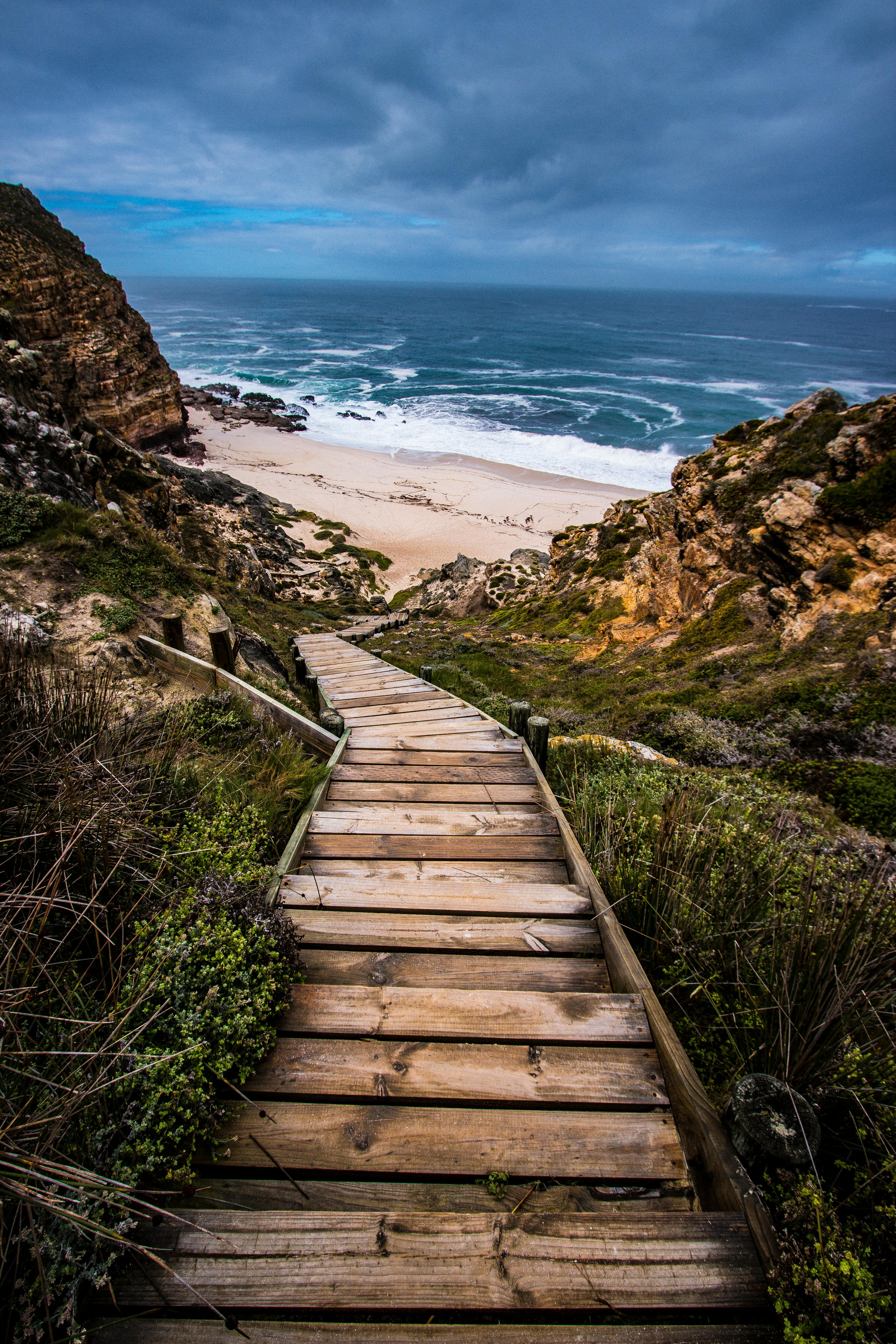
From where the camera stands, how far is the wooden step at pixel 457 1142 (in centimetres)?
193

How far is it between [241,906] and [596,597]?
486 inches

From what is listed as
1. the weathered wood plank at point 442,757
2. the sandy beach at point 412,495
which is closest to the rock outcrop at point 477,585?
the sandy beach at point 412,495

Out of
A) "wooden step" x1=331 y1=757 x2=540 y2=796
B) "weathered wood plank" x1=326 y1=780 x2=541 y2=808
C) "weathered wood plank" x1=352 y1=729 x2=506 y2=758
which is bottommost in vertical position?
"weathered wood plank" x1=352 y1=729 x2=506 y2=758

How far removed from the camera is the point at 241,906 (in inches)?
98.2

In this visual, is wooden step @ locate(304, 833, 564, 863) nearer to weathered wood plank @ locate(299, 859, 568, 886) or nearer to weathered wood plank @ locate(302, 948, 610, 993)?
weathered wood plank @ locate(299, 859, 568, 886)

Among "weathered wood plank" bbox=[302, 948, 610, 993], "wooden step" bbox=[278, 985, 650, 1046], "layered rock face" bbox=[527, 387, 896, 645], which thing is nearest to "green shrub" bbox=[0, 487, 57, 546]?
"weathered wood plank" bbox=[302, 948, 610, 993]

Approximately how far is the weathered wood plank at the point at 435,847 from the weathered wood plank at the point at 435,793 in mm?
522

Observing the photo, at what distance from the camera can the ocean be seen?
1654 inches

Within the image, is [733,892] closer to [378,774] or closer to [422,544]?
[378,774]

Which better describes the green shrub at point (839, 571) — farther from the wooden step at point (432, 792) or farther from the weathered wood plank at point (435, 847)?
the weathered wood plank at point (435, 847)

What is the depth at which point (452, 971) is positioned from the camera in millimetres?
2641

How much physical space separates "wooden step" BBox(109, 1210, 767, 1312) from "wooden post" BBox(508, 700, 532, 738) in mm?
3771

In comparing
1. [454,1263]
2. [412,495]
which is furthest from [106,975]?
[412,495]

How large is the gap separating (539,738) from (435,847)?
6.12 ft
